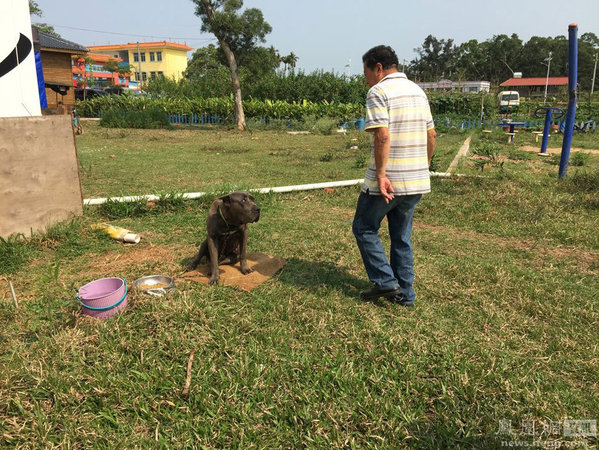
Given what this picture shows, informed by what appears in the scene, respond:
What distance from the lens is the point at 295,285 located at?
3.76m

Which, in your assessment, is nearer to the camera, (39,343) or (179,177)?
(39,343)

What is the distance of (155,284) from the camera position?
141 inches

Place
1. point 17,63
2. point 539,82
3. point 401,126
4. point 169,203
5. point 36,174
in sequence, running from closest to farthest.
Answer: point 401,126 < point 36,174 < point 17,63 < point 169,203 < point 539,82

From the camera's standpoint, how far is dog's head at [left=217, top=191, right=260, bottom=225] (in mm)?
3560

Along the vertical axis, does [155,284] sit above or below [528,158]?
below

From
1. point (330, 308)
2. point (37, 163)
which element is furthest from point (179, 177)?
point (330, 308)

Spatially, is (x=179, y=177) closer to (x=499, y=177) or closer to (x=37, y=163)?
(x=37, y=163)

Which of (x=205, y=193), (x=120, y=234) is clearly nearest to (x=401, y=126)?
(x=120, y=234)

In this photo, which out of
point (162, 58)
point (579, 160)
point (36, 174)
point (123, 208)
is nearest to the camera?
point (36, 174)

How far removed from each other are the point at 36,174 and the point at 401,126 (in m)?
4.30

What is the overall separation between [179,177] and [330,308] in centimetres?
659

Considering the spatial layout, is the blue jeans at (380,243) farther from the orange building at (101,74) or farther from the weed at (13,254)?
the orange building at (101,74)

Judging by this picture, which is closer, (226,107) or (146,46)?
(226,107)

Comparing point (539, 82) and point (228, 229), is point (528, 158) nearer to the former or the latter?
point (228, 229)
